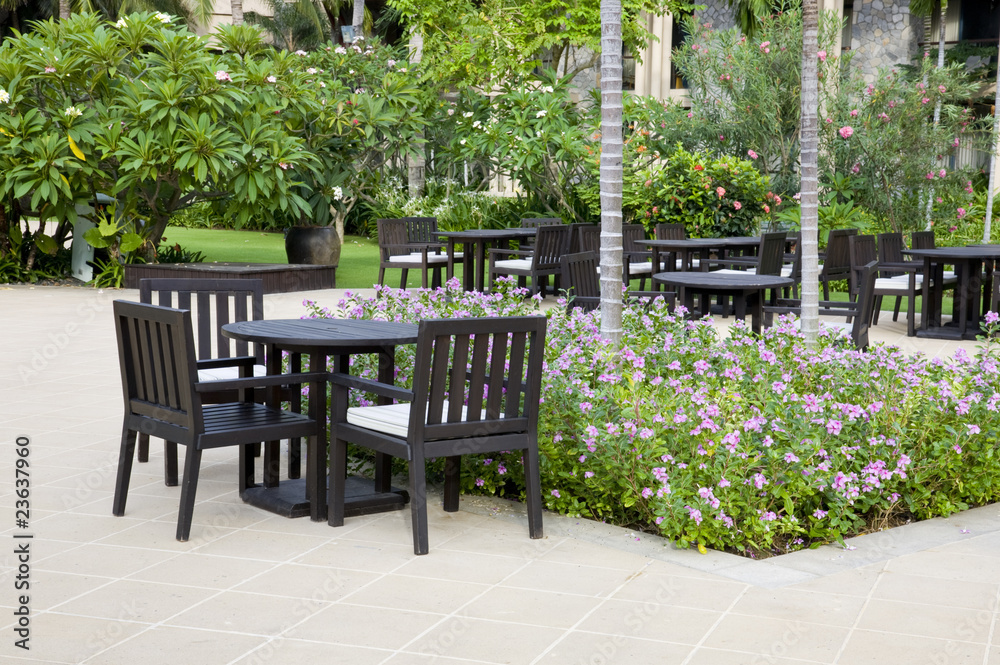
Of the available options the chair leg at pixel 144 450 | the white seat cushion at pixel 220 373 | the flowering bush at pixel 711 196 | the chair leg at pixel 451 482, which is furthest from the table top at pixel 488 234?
the chair leg at pixel 451 482

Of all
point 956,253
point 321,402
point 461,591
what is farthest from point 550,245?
point 461,591

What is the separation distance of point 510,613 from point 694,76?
13579mm

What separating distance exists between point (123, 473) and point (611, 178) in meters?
2.61

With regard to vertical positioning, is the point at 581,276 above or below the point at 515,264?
above

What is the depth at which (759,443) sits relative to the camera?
13.2 feet

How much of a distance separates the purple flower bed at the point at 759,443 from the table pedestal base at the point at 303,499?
36 centimetres

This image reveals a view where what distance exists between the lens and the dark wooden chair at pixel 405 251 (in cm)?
1233

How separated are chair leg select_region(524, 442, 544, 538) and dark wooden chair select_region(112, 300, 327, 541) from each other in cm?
85

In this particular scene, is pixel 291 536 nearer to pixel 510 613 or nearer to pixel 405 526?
pixel 405 526

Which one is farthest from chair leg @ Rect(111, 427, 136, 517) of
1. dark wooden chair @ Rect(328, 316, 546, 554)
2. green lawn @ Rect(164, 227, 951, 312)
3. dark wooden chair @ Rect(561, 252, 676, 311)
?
green lawn @ Rect(164, 227, 951, 312)

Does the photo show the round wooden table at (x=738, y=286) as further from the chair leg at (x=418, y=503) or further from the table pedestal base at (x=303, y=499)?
the chair leg at (x=418, y=503)

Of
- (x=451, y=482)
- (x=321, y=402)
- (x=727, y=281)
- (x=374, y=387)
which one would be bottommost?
(x=451, y=482)

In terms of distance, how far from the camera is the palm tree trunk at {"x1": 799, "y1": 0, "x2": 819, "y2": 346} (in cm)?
605

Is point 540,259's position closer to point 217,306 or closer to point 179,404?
point 217,306
